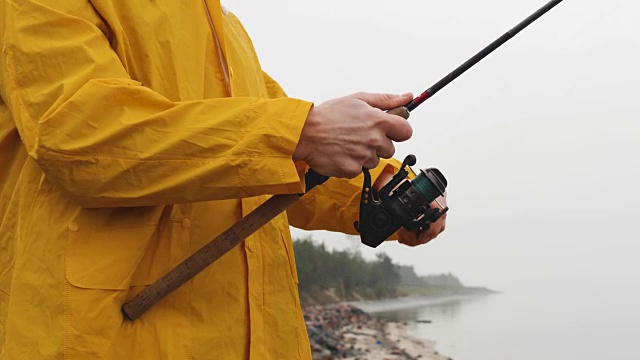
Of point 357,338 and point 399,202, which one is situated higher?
point 399,202

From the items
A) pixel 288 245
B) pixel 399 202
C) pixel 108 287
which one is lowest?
pixel 108 287

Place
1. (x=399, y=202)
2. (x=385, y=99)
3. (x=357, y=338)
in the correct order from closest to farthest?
(x=385, y=99), (x=399, y=202), (x=357, y=338)

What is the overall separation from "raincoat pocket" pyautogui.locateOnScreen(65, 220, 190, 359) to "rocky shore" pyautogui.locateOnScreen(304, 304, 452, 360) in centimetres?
825

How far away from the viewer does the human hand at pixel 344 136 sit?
165 cm

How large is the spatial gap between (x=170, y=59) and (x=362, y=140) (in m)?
0.50

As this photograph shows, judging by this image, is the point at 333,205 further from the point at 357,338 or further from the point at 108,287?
the point at 357,338

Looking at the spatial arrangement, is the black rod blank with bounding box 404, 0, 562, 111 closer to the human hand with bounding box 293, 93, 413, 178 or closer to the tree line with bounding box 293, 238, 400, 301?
the human hand with bounding box 293, 93, 413, 178

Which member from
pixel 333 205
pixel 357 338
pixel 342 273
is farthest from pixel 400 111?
pixel 342 273

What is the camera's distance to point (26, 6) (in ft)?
5.32

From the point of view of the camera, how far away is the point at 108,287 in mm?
1671

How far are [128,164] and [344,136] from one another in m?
0.45

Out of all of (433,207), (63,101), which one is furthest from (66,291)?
(433,207)

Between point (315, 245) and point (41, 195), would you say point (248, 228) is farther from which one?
point (315, 245)

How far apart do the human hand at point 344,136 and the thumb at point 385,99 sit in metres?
0.09
